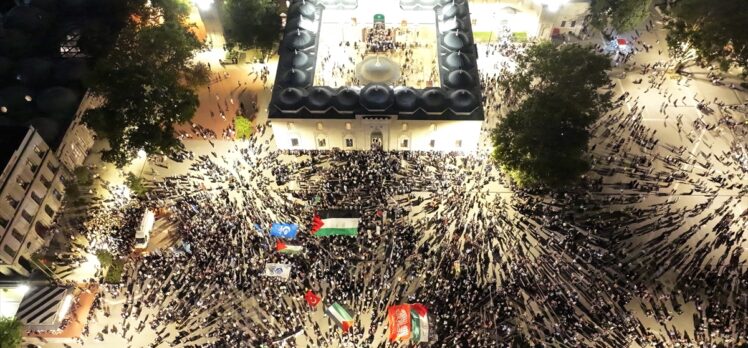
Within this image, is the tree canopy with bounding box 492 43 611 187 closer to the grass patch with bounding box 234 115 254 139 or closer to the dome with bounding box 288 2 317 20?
the grass patch with bounding box 234 115 254 139

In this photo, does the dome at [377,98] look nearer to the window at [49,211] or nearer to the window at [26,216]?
the window at [49,211]

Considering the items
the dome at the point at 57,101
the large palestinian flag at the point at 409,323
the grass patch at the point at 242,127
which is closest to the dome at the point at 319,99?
the grass patch at the point at 242,127

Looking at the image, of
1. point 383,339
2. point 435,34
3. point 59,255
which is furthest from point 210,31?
point 383,339

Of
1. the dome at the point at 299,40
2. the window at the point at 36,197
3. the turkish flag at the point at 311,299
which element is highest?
the dome at the point at 299,40

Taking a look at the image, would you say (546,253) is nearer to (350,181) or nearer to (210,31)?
(350,181)

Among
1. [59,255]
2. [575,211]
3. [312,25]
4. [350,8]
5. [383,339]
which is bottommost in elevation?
[383,339]
